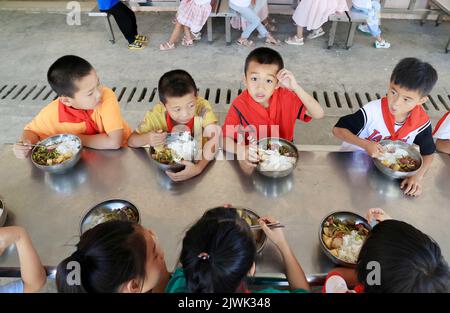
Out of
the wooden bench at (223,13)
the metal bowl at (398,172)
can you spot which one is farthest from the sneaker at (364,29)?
the metal bowl at (398,172)

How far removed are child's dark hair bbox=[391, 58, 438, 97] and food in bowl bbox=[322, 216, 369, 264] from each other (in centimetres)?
73

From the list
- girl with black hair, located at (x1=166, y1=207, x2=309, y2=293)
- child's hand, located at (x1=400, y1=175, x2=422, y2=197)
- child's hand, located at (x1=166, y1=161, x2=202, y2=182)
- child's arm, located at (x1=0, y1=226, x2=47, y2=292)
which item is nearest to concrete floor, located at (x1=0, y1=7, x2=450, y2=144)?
child's hand, located at (x1=400, y1=175, x2=422, y2=197)

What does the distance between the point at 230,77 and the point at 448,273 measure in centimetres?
309

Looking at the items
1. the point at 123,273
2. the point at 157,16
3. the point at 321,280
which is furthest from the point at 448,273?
the point at 157,16

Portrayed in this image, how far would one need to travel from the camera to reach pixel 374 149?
1.49 meters

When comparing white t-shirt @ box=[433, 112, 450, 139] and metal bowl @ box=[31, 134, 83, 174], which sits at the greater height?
white t-shirt @ box=[433, 112, 450, 139]

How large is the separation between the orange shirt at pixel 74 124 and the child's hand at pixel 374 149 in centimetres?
122

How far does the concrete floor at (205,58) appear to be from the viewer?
3.44 metres

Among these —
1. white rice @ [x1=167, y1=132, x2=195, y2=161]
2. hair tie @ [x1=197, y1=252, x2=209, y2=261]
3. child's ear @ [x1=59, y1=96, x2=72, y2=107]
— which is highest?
hair tie @ [x1=197, y1=252, x2=209, y2=261]

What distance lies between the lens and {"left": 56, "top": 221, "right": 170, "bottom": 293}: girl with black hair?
0.87 m

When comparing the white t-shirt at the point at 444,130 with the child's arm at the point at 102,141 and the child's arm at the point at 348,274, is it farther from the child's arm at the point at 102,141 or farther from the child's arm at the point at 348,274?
the child's arm at the point at 102,141

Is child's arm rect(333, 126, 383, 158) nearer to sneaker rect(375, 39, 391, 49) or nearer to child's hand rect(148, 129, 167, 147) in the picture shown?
child's hand rect(148, 129, 167, 147)

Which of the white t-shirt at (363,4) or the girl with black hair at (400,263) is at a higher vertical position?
the white t-shirt at (363,4)

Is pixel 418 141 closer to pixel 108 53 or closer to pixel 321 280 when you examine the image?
pixel 321 280
